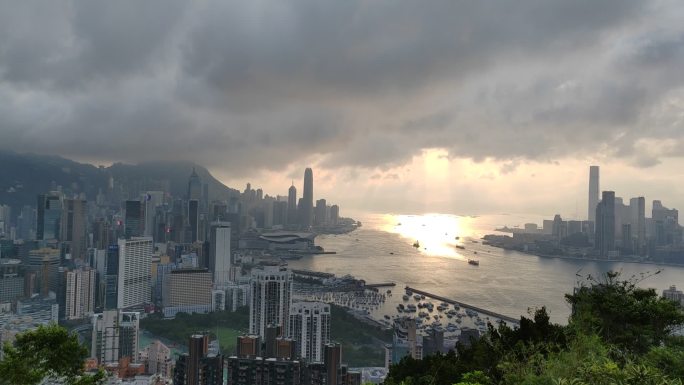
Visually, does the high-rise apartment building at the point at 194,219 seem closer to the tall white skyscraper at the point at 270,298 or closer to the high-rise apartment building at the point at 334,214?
the tall white skyscraper at the point at 270,298

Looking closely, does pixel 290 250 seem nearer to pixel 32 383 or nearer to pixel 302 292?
pixel 302 292

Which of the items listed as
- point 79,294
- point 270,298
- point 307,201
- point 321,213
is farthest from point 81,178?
point 270,298

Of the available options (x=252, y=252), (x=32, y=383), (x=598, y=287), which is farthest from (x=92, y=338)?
(x=252, y=252)

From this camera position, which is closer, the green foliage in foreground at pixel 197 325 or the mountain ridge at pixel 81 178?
the green foliage in foreground at pixel 197 325

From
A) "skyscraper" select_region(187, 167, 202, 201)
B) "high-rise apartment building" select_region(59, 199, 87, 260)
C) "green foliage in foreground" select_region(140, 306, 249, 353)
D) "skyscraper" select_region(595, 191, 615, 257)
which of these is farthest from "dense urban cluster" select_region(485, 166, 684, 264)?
"high-rise apartment building" select_region(59, 199, 87, 260)

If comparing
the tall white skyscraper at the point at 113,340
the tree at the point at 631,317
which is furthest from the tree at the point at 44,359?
the tall white skyscraper at the point at 113,340
